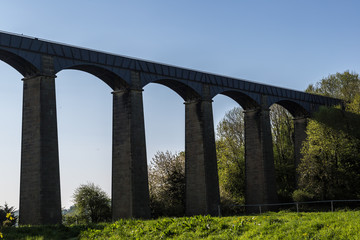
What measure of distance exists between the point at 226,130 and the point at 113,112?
88.0 ft

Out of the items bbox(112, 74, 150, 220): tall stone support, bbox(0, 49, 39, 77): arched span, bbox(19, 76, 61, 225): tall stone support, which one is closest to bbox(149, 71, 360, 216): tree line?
bbox(112, 74, 150, 220): tall stone support

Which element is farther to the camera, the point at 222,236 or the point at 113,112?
the point at 113,112

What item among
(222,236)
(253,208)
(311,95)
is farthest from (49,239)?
(311,95)

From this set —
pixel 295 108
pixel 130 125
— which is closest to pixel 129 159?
pixel 130 125

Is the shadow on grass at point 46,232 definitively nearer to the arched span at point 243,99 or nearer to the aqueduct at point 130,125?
the aqueduct at point 130,125

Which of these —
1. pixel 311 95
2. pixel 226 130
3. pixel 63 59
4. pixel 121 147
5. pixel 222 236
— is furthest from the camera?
pixel 226 130

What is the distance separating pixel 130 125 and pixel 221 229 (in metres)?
19.2

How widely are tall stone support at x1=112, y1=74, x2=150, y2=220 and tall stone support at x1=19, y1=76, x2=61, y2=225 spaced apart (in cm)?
660

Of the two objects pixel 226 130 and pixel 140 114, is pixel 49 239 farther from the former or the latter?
pixel 226 130

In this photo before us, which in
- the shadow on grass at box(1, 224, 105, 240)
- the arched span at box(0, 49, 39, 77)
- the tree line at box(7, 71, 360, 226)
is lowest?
the shadow on grass at box(1, 224, 105, 240)

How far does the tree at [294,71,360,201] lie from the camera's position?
49156 mm

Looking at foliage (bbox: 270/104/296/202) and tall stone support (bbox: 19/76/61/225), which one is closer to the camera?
tall stone support (bbox: 19/76/61/225)

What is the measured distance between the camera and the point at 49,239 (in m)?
22.4

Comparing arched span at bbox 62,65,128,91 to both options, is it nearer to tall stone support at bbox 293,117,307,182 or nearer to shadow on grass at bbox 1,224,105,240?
shadow on grass at bbox 1,224,105,240
